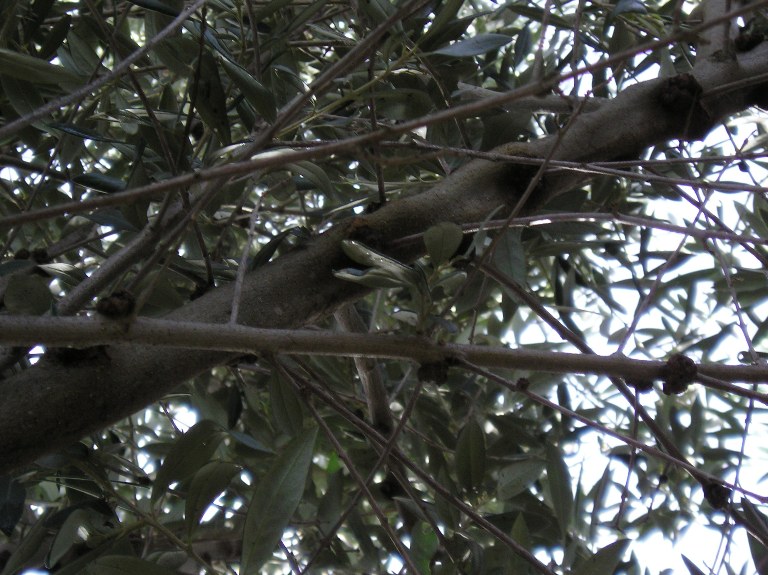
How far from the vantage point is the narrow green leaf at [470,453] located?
3.80 ft

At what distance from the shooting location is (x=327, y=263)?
867 mm

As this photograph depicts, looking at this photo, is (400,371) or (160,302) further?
(400,371)

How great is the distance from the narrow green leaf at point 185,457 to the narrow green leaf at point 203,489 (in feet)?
0.25

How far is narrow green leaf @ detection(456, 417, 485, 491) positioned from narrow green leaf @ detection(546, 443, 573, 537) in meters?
0.12

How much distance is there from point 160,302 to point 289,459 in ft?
1.00

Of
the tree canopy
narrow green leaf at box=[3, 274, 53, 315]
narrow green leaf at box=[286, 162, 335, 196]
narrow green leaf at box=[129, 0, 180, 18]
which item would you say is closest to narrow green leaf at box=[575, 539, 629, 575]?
the tree canopy

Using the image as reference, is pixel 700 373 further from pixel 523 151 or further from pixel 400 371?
pixel 400 371

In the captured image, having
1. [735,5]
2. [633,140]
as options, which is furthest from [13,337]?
[735,5]

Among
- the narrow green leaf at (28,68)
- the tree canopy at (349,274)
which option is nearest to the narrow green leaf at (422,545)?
the tree canopy at (349,274)

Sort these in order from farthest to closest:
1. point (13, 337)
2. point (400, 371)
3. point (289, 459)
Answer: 1. point (400, 371)
2. point (289, 459)
3. point (13, 337)

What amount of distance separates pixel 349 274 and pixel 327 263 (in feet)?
0.31

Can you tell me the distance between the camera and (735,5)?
1189mm

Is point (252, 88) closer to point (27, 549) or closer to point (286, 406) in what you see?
point (286, 406)

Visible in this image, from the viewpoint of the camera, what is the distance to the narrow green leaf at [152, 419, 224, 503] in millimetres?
997
